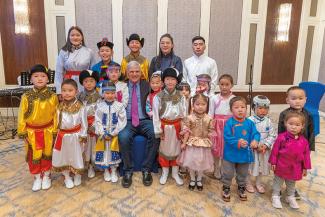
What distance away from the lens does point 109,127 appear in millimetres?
2734

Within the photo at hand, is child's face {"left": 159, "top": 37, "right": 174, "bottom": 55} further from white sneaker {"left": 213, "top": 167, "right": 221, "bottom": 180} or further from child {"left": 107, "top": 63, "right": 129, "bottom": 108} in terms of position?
white sneaker {"left": 213, "top": 167, "right": 221, "bottom": 180}

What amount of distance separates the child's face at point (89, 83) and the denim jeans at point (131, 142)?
571mm

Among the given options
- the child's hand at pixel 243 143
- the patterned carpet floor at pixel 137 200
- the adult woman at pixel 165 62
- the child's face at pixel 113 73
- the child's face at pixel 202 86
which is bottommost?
the patterned carpet floor at pixel 137 200

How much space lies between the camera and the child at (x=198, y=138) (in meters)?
2.52

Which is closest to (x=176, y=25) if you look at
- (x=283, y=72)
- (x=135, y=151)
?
(x=283, y=72)

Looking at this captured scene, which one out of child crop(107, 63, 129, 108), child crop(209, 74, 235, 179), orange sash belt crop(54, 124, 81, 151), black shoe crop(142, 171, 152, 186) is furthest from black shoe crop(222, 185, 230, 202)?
orange sash belt crop(54, 124, 81, 151)

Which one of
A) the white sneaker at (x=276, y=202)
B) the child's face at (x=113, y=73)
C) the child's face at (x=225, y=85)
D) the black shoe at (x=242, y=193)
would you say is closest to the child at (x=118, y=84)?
the child's face at (x=113, y=73)

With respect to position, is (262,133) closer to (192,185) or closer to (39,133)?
(192,185)

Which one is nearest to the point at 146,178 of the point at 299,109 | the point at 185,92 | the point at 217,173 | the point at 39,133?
the point at 217,173

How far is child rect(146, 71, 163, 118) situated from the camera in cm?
286

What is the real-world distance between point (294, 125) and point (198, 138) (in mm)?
861

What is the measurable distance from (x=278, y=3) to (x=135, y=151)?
4867 mm

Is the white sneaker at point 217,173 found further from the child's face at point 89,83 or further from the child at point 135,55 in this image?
the child's face at point 89,83

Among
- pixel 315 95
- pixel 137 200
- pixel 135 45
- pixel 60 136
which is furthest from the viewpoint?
pixel 315 95
